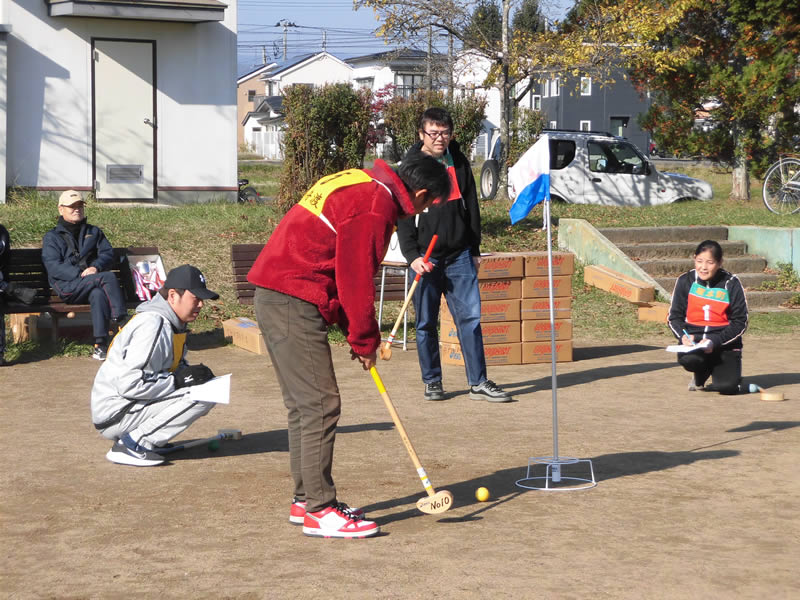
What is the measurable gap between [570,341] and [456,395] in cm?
218

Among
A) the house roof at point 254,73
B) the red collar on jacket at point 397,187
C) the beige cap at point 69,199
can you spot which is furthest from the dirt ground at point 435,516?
the house roof at point 254,73

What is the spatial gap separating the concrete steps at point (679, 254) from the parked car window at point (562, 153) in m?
5.84

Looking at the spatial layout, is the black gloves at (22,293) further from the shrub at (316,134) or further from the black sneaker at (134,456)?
the shrub at (316,134)

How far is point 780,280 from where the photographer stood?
14.2 meters

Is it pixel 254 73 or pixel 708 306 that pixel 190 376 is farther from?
pixel 254 73

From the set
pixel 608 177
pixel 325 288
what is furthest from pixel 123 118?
pixel 325 288

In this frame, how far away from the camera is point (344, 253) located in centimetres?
477

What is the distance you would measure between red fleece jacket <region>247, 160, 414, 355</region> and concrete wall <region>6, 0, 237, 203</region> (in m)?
12.8

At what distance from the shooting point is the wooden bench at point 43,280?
10.3 meters

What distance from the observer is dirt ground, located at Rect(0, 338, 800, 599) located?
4.48 meters

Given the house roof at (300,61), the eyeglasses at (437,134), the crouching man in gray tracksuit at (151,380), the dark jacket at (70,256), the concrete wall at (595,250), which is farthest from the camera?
the house roof at (300,61)

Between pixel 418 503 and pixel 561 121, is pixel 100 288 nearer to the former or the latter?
pixel 418 503

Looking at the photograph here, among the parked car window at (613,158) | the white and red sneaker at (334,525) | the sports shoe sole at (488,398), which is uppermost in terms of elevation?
the parked car window at (613,158)

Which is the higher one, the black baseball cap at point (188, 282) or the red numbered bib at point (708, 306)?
the black baseball cap at point (188, 282)
